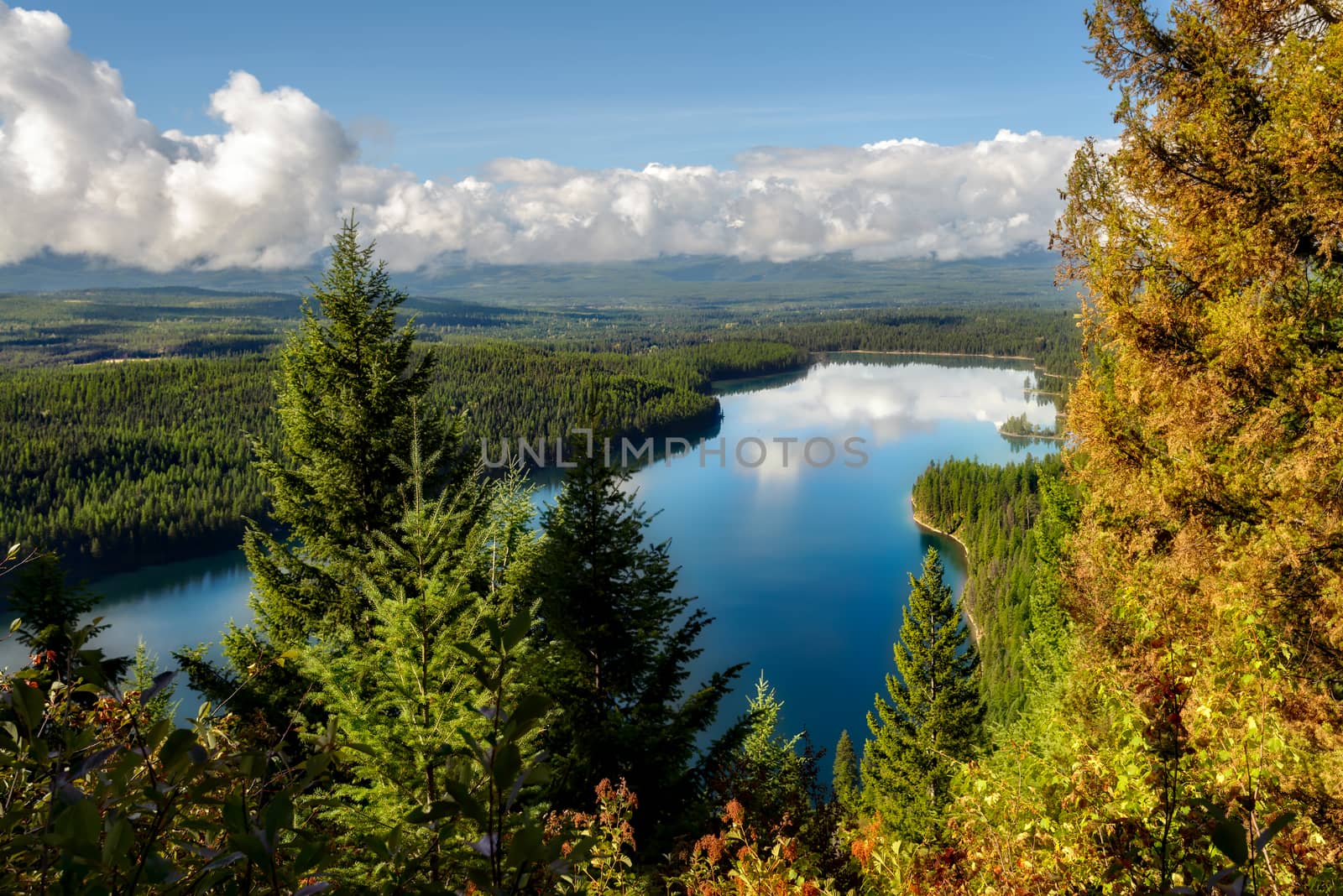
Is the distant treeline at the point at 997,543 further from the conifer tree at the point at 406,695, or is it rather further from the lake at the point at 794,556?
the conifer tree at the point at 406,695

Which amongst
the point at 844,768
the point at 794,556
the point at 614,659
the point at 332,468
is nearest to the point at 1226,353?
the point at 614,659

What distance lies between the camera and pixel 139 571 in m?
54.8

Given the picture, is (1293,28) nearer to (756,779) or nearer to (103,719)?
(756,779)

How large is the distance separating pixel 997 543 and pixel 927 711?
104ft

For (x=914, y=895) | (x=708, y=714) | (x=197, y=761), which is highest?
(x=197, y=761)

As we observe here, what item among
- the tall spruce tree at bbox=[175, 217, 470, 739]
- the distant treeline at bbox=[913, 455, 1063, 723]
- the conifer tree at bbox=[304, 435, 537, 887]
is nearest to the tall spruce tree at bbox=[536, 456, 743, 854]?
the tall spruce tree at bbox=[175, 217, 470, 739]

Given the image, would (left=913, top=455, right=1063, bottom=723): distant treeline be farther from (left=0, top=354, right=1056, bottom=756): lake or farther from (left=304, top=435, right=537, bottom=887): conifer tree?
(left=304, top=435, right=537, bottom=887): conifer tree

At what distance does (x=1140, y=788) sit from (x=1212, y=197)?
4.27 m

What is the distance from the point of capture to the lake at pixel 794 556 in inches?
1457

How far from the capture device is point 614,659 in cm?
888

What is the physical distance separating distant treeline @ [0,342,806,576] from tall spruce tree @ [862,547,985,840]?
28032 millimetres

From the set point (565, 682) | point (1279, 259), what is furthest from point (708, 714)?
point (1279, 259)

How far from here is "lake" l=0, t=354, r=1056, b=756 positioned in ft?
121

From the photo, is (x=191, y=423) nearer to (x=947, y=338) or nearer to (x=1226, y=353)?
(x=1226, y=353)
